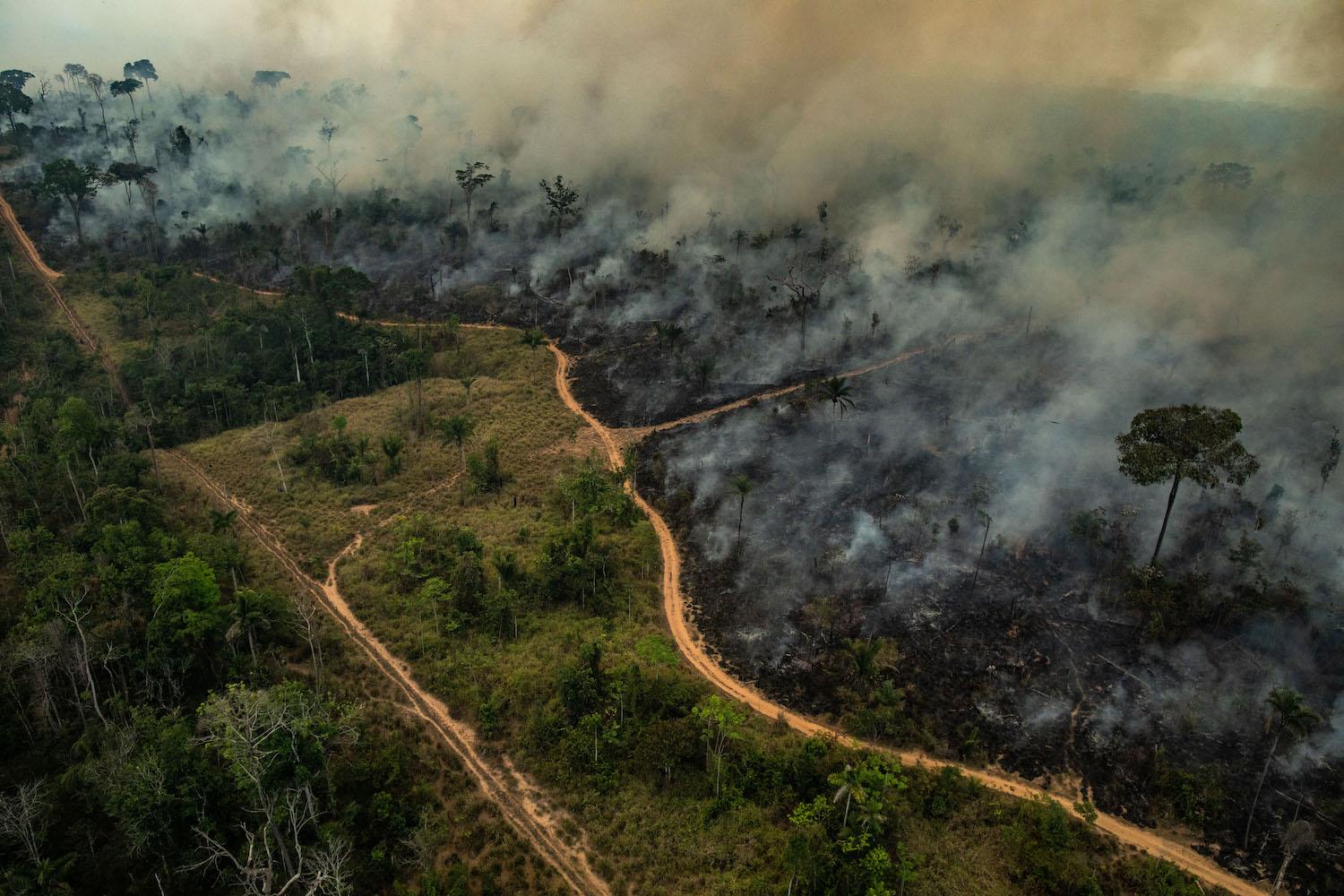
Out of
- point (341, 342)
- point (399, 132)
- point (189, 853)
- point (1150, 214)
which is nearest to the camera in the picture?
point (189, 853)

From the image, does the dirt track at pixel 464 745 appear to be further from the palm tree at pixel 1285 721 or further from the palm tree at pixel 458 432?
the palm tree at pixel 1285 721

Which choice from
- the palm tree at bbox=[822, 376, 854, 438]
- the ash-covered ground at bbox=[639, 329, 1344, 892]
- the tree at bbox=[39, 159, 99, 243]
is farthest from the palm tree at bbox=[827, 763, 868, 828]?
the tree at bbox=[39, 159, 99, 243]

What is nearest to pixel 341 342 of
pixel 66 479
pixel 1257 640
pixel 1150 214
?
pixel 66 479

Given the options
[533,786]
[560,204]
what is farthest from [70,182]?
[533,786]

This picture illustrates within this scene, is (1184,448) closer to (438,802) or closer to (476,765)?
(476,765)

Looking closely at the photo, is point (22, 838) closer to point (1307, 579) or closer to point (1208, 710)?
point (1208, 710)

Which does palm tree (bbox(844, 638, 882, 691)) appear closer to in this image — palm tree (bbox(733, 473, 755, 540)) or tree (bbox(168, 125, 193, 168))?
palm tree (bbox(733, 473, 755, 540))
